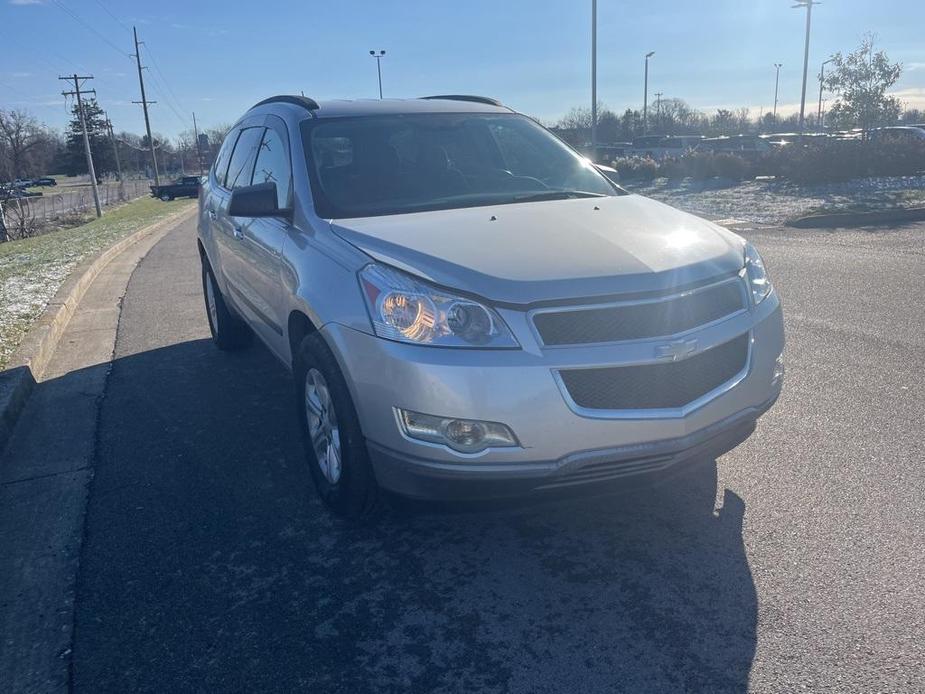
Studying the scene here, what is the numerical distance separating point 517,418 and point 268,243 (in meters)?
2.15

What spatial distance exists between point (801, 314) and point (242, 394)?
15.7 ft

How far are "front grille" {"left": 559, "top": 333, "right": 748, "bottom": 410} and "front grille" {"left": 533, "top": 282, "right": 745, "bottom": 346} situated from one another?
0.39 feet

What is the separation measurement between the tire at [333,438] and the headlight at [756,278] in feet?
5.90

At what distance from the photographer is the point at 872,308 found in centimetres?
713

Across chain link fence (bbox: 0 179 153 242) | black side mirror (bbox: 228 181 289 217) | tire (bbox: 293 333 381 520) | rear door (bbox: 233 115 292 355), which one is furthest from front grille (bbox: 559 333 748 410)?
chain link fence (bbox: 0 179 153 242)

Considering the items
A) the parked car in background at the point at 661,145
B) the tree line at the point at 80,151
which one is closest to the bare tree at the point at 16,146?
the tree line at the point at 80,151

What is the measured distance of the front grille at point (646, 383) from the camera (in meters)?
2.93

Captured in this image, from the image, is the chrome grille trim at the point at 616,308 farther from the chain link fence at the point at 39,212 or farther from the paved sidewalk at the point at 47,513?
the chain link fence at the point at 39,212

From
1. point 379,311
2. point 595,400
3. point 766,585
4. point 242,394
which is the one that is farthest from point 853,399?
point 242,394

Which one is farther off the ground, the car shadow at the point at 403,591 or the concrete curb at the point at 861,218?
the concrete curb at the point at 861,218

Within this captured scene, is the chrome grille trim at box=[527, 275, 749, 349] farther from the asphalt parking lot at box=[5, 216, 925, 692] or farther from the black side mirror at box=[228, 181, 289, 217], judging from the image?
the black side mirror at box=[228, 181, 289, 217]

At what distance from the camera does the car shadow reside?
269cm

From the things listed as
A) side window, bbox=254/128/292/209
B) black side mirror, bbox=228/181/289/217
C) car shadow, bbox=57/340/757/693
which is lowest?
car shadow, bbox=57/340/757/693

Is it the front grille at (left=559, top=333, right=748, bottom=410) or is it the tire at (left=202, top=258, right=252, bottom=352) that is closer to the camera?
the front grille at (left=559, top=333, right=748, bottom=410)
